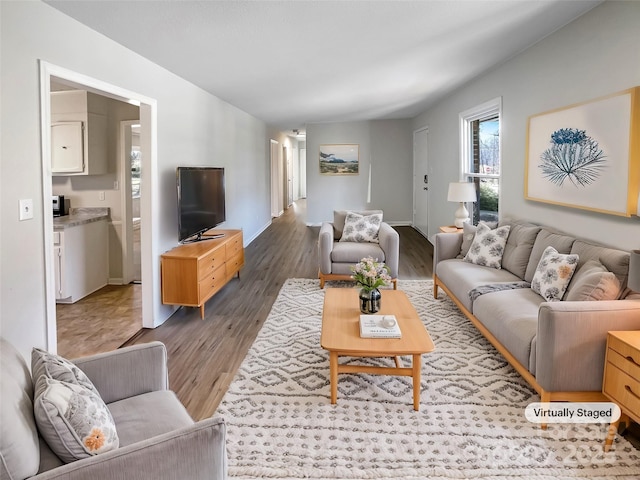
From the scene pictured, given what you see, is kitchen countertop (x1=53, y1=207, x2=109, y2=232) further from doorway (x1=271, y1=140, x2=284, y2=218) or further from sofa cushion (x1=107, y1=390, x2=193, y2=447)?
doorway (x1=271, y1=140, x2=284, y2=218)

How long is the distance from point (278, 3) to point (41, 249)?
1982 mm

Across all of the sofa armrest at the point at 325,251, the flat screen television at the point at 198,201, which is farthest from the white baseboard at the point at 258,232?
the sofa armrest at the point at 325,251

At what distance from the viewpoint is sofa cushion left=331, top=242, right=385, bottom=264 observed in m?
4.90

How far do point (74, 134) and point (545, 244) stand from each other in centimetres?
469

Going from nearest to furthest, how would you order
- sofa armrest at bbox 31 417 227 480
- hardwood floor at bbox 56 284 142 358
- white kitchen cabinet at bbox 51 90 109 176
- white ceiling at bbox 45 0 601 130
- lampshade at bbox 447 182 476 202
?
sofa armrest at bbox 31 417 227 480 → white ceiling at bbox 45 0 601 130 → hardwood floor at bbox 56 284 142 358 → white kitchen cabinet at bbox 51 90 109 176 → lampshade at bbox 447 182 476 202

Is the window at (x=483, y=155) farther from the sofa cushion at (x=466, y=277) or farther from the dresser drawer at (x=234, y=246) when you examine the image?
the dresser drawer at (x=234, y=246)

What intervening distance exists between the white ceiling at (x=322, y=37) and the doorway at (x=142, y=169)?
37cm

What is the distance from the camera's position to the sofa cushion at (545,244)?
324cm

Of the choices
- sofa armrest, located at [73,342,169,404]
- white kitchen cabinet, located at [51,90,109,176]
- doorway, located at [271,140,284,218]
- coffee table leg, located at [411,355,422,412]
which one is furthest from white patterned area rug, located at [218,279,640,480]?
doorway, located at [271,140,284,218]

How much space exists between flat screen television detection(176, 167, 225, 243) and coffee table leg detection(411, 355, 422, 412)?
262 cm

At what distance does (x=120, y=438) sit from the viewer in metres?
1.56

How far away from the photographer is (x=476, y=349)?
3.32m

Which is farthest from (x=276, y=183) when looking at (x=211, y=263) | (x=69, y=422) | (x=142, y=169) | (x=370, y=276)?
(x=69, y=422)

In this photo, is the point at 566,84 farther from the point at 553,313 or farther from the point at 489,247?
the point at 553,313
